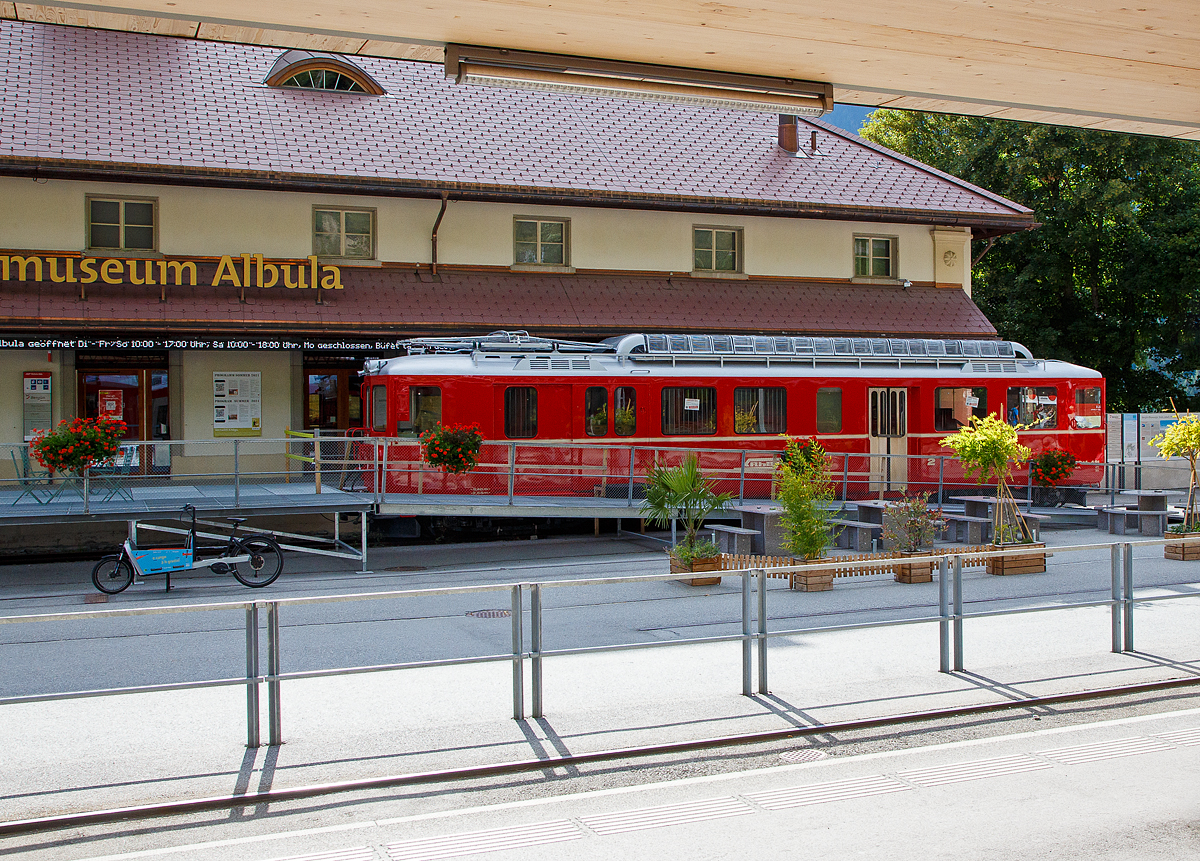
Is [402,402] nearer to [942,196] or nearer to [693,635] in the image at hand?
[693,635]

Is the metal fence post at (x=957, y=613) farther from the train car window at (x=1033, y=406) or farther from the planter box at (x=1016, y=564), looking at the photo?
the train car window at (x=1033, y=406)

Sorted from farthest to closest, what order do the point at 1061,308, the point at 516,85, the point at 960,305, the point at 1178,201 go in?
the point at 1061,308 → the point at 1178,201 → the point at 960,305 → the point at 516,85

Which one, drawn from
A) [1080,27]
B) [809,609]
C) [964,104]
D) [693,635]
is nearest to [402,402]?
[809,609]

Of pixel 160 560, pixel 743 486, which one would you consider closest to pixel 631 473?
pixel 743 486

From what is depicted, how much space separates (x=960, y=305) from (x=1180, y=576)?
1314 centimetres

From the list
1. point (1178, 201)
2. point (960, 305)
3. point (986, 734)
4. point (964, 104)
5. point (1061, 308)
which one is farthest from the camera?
point (1061, 308)

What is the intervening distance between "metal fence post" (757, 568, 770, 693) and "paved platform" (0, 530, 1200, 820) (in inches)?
5.9

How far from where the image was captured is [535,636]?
805cm

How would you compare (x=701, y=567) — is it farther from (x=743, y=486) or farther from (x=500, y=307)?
(x=500, y=307)

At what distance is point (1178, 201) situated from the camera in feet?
114

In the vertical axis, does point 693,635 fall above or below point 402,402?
below

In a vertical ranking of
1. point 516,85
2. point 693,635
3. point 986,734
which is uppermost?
point 516,85

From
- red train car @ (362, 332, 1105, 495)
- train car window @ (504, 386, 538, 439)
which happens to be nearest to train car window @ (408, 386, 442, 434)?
red train car @ (362, 332, 1105, 495)

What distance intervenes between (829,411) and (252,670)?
1525 centimetres
